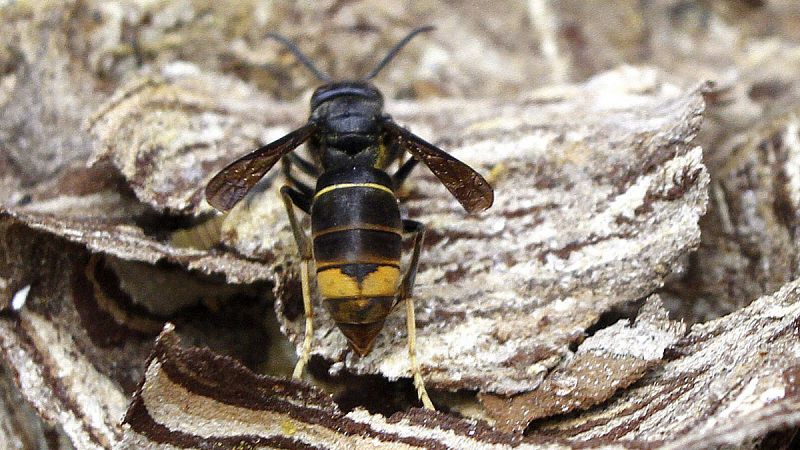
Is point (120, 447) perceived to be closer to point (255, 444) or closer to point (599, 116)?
point (255, 444)

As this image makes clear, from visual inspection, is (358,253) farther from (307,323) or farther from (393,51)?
(393,51)

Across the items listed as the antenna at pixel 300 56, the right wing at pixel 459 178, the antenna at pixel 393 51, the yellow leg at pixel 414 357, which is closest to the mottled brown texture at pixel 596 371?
the yellow leg at pixel 414 357

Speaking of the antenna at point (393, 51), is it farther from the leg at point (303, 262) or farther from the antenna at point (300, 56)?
the leg at point (303, 262)

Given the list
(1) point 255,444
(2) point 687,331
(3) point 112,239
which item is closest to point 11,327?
(3) point 112,239

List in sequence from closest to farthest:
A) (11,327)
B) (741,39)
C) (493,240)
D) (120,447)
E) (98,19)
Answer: (120,447) < (11,327) < (493,240) < (98,19) < (741,39)

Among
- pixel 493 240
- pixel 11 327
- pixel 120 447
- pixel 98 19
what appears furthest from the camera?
pixel 98 19

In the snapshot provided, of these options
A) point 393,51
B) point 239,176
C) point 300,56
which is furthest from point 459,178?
point 300,56
